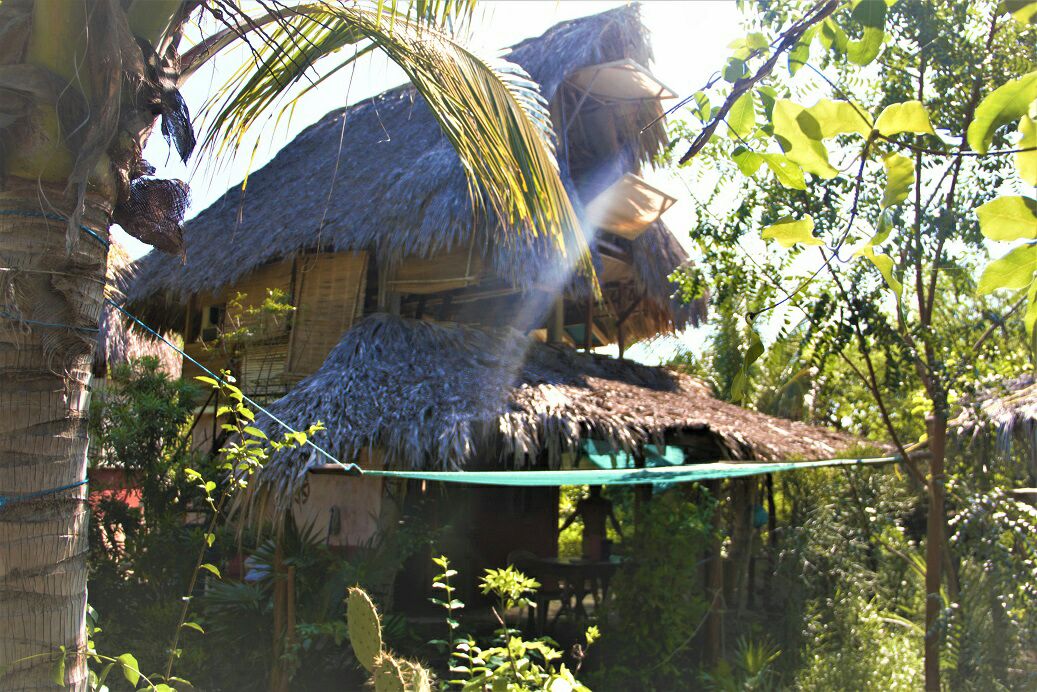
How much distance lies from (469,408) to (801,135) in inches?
198

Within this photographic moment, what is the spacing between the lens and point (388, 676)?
2309 mm

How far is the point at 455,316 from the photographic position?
28.1 feet

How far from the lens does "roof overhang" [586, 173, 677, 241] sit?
7711 mm

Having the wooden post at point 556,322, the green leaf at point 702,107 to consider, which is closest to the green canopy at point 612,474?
the green leaf at point 702,107

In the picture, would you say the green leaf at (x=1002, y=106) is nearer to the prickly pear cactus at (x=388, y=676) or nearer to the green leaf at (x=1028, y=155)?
the green leaf at (x=1028, y=155)

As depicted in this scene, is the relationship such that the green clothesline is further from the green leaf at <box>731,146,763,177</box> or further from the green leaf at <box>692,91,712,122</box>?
the green leaf at <box>731,146,763,177</box>

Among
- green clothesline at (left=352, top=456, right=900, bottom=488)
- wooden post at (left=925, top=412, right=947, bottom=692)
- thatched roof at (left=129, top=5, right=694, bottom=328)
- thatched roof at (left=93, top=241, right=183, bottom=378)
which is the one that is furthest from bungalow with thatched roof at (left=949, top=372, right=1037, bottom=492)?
thatched roof at (left=93, top=241, right=183, bottom=378)

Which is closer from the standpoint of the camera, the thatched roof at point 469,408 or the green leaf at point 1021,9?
the green leaf at point 1021,9

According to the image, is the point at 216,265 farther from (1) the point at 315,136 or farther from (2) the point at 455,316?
(1) the point at 315,136

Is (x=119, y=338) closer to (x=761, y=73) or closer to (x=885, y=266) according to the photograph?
(x=761, y=73)

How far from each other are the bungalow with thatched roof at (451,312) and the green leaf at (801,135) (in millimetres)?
4471

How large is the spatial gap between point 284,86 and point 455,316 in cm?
613

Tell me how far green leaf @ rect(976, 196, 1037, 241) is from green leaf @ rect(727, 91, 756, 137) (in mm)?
379

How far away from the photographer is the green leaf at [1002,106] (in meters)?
0.74
